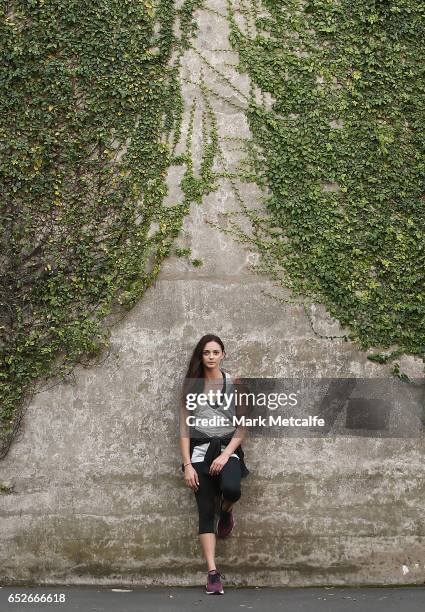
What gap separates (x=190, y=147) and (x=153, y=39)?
0.90 metres

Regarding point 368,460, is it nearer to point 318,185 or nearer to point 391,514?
point 391,514

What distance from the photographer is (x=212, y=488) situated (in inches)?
226

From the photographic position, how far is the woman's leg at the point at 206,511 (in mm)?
5645

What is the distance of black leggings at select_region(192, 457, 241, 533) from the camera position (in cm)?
563

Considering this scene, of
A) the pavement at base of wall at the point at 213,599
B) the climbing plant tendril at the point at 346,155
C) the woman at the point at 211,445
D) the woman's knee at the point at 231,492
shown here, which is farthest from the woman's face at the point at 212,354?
the pavement at base of wall at the point at 213,599

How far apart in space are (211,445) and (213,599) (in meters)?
1.07

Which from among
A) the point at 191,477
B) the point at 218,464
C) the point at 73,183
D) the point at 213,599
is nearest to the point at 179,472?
the point at 191,477

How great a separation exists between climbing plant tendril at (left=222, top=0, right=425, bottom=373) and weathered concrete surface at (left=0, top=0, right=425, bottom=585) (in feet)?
0.71

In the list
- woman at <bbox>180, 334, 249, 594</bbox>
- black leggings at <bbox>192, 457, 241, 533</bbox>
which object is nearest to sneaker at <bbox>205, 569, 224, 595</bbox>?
woman at <bbox>180, 334, 249, 594</bbox>

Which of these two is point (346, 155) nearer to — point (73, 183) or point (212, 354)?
point (212, 354)

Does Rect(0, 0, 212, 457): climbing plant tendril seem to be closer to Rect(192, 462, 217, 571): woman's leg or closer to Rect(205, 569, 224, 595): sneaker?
Rect(192, 462, 217, 571): woman's leg

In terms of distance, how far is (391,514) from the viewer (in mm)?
5973

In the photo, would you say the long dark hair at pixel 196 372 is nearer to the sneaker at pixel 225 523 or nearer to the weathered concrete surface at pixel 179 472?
the weathered concrete surface at pixel 179 472

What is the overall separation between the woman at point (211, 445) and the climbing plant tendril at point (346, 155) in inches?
35.8
